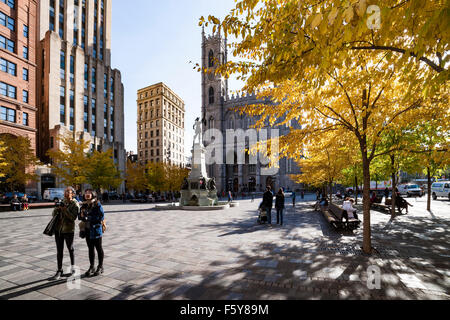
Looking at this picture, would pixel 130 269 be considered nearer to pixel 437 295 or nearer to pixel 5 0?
pixel 437 295

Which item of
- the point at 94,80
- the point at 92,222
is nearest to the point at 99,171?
the point at 92,222

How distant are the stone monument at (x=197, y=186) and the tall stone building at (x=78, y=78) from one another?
62.2 ft

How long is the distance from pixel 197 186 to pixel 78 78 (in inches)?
1395

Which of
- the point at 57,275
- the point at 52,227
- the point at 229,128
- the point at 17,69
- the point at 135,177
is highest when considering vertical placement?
the point at 17,69

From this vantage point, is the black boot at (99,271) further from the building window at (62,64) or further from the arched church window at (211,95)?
the arched church window at (211,95)

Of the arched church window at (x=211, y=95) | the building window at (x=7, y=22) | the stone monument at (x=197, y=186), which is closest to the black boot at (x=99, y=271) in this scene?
the stone monument at (x=197, y=186)

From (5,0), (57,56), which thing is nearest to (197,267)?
(5,0)

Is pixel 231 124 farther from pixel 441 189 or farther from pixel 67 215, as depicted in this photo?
pixel 67 215

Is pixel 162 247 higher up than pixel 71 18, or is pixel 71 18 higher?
pixel 71 18

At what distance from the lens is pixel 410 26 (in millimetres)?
3051

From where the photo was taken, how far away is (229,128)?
215 feet

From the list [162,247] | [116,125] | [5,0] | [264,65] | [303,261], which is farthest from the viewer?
[116,125]

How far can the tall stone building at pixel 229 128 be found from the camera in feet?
190

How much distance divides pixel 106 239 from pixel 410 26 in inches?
382
